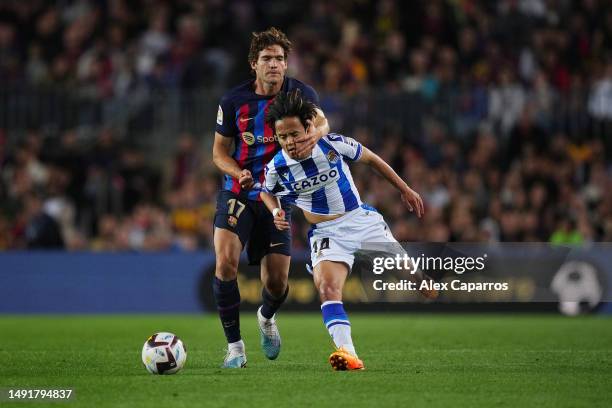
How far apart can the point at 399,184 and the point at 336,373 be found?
152cm

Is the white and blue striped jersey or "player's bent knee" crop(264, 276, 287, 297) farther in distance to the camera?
"player's bent knee" crop(264, 276, 287, 297)

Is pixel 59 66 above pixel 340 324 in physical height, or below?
above

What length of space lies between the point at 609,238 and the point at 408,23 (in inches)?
220

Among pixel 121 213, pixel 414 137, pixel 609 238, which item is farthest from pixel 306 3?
pixel 609 238

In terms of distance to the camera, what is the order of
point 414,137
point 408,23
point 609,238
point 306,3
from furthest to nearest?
point 306,3 → point 408,23 → point 414,137 → point 609,238

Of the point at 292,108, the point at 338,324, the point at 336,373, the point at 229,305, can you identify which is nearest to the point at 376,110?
the point at 229,305

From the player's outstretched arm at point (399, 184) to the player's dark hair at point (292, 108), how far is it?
57cm

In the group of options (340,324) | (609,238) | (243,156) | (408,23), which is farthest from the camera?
(408,23)

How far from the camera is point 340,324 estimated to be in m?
8.44

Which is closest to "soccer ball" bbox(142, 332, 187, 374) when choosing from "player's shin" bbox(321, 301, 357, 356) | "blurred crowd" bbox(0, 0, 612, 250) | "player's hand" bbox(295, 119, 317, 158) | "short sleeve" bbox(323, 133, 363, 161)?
"player's shin" bbox(321, 301, 357, 356)

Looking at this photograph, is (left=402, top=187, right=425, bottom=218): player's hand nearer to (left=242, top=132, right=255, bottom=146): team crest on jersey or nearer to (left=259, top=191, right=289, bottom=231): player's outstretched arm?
(left=259, top=191, right=289, bottom=231): player's outstretched arm

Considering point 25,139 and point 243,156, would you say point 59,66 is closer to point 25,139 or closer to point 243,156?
point 25,139

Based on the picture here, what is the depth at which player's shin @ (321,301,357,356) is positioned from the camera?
8.44 meters

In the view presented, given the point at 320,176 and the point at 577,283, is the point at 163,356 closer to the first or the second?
the point at 320,176
